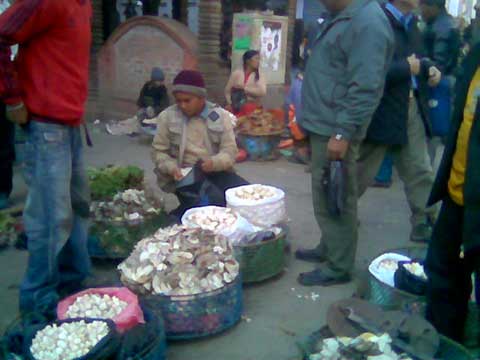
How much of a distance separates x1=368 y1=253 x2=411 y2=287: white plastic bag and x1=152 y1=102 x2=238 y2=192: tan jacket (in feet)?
4.97

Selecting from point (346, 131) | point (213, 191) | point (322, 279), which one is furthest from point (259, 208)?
point (346, 131)

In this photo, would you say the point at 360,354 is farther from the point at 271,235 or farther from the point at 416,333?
the point at 271,235

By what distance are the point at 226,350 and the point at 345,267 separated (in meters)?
1.22

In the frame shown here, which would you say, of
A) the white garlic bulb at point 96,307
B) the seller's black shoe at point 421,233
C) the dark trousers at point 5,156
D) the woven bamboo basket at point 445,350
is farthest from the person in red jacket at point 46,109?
the seller's black shoe at point 421,233

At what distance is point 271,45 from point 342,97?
7711 millimetres

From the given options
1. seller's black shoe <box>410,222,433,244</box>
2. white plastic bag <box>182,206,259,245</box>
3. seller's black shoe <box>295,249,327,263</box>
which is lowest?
seller's black shoe <box>295,249,327,263</box>

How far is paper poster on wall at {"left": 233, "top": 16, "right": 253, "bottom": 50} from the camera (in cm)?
1098

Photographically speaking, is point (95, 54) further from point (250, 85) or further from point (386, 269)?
point (386, 269)

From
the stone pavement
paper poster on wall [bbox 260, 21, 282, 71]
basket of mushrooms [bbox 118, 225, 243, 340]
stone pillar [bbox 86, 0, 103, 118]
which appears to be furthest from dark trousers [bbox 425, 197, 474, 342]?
stone pillar [bbox 86, 0, 103, 118]

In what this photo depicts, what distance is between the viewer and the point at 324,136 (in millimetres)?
4152

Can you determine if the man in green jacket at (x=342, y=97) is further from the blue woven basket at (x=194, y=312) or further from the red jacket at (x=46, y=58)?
the red jacket at (x=46, y=58)

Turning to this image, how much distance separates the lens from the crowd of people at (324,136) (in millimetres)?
3123

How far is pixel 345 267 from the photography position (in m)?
4.41

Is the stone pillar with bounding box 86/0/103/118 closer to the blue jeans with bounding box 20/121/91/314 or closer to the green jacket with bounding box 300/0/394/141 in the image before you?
the blue jeans with bounding box 20/121/91/314
